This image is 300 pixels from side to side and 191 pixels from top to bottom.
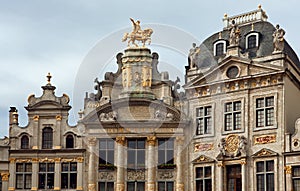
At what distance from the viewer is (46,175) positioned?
143 feet

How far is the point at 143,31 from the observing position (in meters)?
44.7

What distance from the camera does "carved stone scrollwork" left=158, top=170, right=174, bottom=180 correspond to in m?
42.8

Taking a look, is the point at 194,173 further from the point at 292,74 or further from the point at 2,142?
the point at 2,142

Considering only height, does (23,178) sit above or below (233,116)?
below

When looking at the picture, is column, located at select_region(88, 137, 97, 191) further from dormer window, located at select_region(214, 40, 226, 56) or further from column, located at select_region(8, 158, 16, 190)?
dormer window, located at select_region(214, 40, 226, 56)

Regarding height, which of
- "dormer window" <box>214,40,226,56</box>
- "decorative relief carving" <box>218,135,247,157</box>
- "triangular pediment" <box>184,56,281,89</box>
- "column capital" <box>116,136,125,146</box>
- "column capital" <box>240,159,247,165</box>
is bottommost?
"column capital" <box>240,159,247,165</box>

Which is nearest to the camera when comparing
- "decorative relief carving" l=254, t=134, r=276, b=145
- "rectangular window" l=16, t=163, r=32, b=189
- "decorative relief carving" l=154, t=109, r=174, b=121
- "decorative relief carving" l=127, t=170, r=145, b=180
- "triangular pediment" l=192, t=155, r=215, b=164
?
"decorative relief carving" l=254, t=134, r=276, b=145

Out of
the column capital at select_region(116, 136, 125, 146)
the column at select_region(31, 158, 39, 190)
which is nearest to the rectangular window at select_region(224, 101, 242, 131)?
the column capital at select_region(116, 136, 125, 146)

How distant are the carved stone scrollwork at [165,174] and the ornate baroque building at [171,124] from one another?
6cm

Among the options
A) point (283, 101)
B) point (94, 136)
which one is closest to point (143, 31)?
point (94, 136)

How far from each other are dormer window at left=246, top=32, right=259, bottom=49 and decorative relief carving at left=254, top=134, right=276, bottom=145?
18.2 ft

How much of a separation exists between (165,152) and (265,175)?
6.19 meters

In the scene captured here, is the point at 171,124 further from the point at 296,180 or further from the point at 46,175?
the point at 296,180

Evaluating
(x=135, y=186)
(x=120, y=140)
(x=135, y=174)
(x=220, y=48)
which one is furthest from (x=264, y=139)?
(x=120, y=140)
